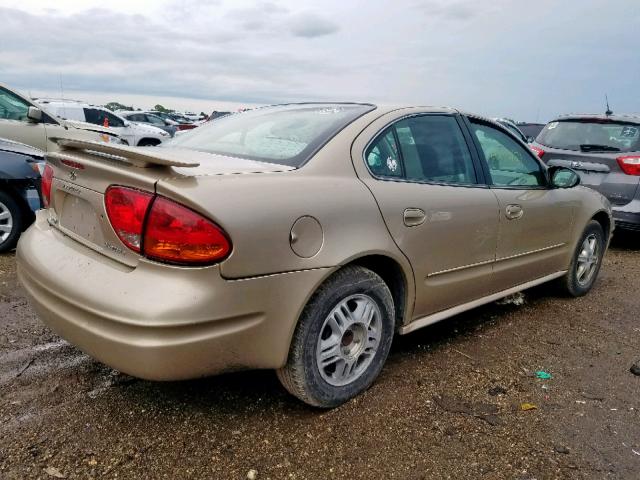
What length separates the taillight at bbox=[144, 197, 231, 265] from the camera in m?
1.97

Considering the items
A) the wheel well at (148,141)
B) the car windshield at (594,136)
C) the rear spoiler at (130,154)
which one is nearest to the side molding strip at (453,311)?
the rear spoiler at (130,154)

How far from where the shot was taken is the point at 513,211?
3.37 metres

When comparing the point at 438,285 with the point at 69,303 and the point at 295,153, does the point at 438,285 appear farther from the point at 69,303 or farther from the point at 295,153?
the point at 69,303

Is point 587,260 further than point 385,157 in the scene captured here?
Yes

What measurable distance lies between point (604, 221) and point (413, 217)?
2718mm

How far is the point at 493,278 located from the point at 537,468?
1.37m

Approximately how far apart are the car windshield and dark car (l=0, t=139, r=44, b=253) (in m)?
6.02

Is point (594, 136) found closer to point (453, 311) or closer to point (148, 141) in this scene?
point (453, 311)

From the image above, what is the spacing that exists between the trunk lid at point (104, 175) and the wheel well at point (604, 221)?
3.23 meters

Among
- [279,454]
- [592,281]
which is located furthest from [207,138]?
[592,281]

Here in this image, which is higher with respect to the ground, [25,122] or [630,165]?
[25,122]

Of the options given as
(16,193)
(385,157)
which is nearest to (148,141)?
(16,193)

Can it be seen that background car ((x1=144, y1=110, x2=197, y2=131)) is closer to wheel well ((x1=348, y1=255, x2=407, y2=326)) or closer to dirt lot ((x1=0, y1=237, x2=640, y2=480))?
dirt lot ((x1=0, y1=237, x2=640, y2=480))

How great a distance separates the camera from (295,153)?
8.25ft
